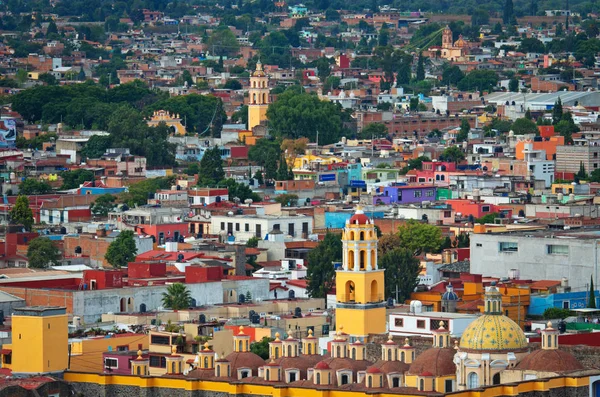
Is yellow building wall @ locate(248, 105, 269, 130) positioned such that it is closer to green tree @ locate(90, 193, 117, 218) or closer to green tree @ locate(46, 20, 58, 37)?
green tree @ locate(90, 193, 117, 218)

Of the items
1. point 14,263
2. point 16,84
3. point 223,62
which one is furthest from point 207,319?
point 223,62

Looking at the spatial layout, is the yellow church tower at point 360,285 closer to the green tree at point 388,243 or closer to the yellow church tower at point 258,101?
the green tree at point 388,243

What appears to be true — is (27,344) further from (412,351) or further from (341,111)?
(341,111)

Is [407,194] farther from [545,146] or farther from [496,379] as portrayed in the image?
[496,379]

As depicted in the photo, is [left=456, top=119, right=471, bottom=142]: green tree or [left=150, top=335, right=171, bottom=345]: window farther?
[left=456, top=119, right=471, bottom=142]: green tree

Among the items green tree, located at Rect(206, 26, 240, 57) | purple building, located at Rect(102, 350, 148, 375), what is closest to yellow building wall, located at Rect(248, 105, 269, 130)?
green tree, located at Rect(206, 26, 240, 57)

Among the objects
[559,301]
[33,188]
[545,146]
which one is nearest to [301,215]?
[33,188]
